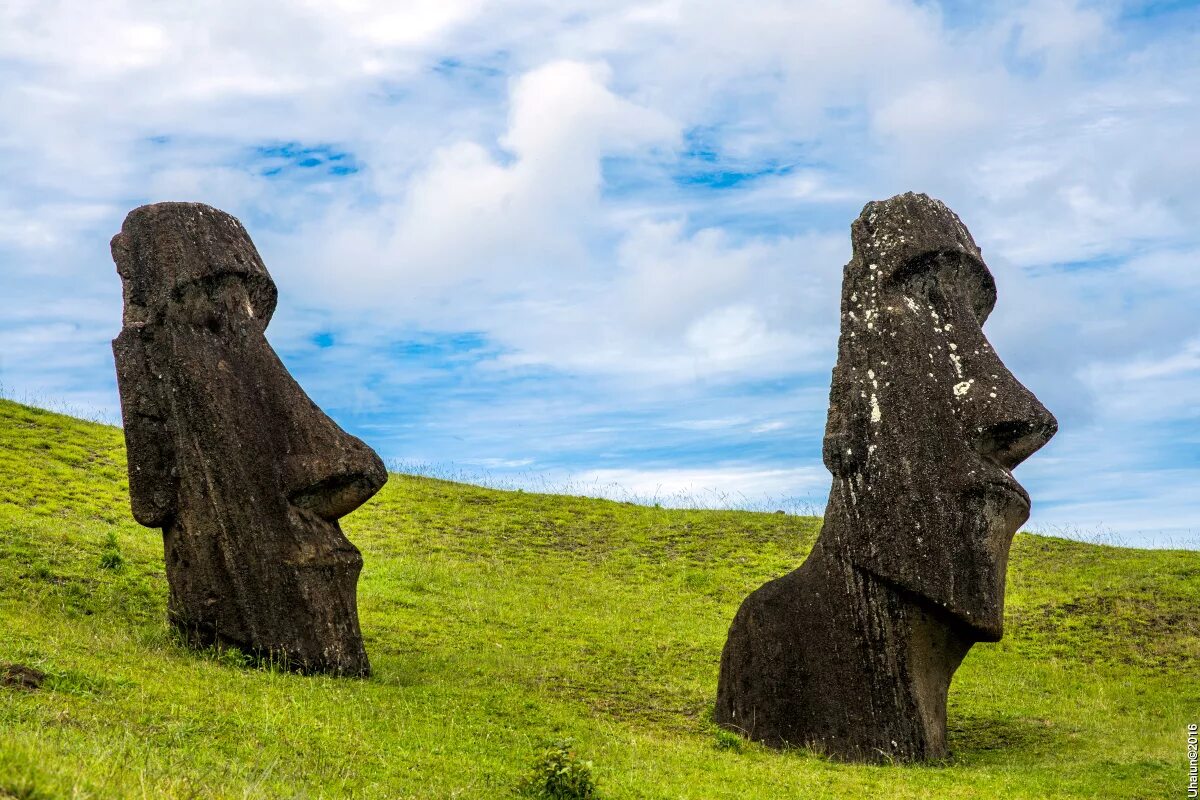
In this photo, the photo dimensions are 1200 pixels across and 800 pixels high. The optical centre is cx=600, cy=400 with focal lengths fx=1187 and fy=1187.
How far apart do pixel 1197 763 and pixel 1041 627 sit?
10.6 metres

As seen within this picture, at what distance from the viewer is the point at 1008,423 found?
48.2 feet

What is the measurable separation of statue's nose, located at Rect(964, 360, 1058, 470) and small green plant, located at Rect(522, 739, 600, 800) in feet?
23.6

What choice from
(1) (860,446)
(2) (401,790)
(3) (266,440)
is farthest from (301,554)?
(1) (860,446)

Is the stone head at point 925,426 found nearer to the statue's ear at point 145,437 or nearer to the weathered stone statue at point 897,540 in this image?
the weathered stone statue at point 897,540

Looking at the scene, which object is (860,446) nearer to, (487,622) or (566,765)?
(566,765)

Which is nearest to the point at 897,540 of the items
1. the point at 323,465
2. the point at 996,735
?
the point at 996,735

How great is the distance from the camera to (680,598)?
1004 inches

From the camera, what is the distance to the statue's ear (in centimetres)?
1566

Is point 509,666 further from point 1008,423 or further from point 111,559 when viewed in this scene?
point 1008,423

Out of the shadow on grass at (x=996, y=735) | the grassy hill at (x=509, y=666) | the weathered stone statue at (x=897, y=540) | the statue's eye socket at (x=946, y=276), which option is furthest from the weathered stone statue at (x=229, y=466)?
the shadow on grass at (x=996, y=735)

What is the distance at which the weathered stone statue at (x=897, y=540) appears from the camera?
14438mm

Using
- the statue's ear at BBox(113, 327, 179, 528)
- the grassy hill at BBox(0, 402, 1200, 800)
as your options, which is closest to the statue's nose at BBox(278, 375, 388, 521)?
the statue's ear at BBox(113, 327, 179, 528)

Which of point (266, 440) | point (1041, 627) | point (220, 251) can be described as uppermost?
point (220, 251)

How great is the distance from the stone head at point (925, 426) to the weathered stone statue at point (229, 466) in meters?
6.55
